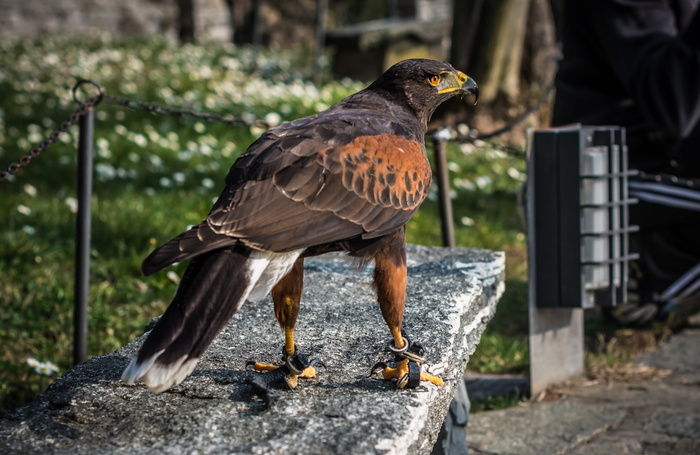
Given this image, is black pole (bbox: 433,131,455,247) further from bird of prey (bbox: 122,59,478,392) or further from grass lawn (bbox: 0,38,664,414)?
bird of prey (bbox: 122,59,478,392)

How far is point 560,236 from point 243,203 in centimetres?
226

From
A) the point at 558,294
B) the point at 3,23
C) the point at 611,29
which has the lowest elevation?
the point at 558,294

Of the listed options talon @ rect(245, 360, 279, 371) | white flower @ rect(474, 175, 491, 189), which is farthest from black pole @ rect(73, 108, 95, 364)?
white flower @ rect(474, 175, 491, 189)

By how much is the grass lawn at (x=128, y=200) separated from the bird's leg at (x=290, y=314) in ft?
5.16

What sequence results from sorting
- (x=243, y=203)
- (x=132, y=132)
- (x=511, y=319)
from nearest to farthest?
(x=243, y=203) → (x=511, y=319) → (x=132, y=132)

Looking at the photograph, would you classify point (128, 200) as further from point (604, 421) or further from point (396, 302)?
point (396, 302)

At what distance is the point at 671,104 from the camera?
14.8 ft

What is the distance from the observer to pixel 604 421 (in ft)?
12.6

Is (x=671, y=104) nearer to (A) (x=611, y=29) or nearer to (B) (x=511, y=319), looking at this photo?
(A) (x=611, y=29)

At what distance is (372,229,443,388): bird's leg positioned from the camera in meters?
2.48

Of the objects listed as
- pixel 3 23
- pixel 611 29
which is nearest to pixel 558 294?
pixel 611 29

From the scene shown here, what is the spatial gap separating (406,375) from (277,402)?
1.25 feet

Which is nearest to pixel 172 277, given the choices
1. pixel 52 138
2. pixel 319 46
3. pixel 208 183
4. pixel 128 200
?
pixel 128 200

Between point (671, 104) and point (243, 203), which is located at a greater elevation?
point (671, 104)
